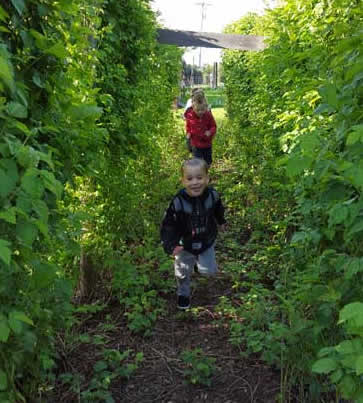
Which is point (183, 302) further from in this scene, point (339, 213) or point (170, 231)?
point (339, 213)

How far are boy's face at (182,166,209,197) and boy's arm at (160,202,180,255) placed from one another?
22 centimetres

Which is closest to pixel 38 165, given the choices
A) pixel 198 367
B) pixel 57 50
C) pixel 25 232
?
pixel 57 50

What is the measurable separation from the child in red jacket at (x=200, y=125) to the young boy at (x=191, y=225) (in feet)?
11.9

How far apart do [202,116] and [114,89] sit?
357cm

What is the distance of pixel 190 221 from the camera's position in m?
3.85

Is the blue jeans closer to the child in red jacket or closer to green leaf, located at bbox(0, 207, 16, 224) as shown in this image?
green leaf, located at bbox(0, 207, 16, 224)

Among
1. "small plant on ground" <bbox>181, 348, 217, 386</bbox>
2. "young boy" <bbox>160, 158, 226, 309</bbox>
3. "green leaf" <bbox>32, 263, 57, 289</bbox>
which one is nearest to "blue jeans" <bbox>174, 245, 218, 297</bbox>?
"young boy" <bbox>160, 158, 226, 309</bbox>

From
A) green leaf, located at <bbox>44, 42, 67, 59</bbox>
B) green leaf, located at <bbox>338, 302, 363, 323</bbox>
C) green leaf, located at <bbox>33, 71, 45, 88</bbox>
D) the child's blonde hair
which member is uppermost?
green leaf, located at <bbox>44, 42, 67, 59</bbox>

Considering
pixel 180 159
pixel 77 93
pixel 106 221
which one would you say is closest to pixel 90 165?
pixel 77 93

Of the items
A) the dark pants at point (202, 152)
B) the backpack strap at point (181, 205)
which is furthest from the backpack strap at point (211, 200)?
the dark pants at point (202, 152)

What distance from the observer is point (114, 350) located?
306 centimetres

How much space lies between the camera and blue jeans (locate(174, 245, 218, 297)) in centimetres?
391

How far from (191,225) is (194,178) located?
0.41 meters

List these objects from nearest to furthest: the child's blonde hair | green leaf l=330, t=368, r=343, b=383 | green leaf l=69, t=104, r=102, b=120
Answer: green leaf l=330, t=368, r=343, b=383
green leaf l=69, t=104, r=102, b=120
the child's blonde hair
